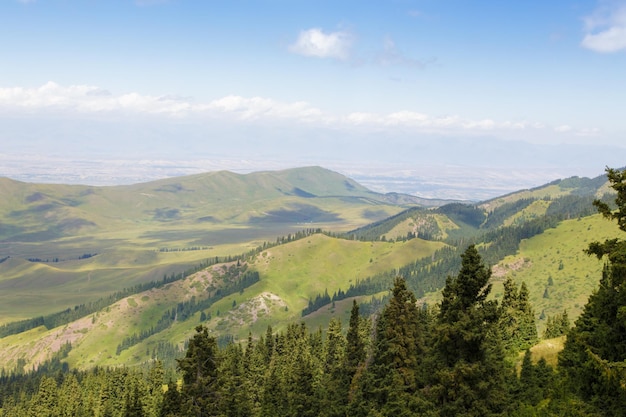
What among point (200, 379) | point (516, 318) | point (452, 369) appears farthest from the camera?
point (516, 318)

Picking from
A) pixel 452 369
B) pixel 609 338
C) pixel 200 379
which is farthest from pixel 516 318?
pixel 609 338

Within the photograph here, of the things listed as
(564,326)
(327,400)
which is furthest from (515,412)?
(564,326)

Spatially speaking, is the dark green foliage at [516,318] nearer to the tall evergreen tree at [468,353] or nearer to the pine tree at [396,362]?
the pine tree at [396,362]

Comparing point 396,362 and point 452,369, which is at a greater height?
point 452,369

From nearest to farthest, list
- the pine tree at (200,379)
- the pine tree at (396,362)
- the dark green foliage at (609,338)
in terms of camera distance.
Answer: the dark green foliage at (609,338) → the pine tree at (396,362) → the pine tree at (200,379)

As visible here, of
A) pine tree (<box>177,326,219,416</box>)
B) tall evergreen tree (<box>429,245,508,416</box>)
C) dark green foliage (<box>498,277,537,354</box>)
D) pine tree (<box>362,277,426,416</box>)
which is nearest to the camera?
tall evergreen tree (<box>429,245,508,416</box>)

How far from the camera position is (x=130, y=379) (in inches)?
5541

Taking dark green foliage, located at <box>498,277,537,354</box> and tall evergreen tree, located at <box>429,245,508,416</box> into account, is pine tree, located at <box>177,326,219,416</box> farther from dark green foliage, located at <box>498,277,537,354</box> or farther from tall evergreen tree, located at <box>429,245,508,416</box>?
dark green foliage, located at <box>498,277,537,354</box>

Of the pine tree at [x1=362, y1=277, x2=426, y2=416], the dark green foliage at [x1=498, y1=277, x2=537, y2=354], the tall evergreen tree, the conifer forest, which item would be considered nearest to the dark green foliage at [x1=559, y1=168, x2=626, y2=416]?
the conifer forest

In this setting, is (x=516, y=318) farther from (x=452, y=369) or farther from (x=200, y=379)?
(x=452, y=369)

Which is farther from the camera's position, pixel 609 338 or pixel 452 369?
pixel 452 369

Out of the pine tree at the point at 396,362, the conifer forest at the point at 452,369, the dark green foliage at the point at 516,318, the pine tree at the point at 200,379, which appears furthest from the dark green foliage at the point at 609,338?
the dark green foliage at the point at 516,318

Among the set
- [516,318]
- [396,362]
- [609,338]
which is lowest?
[516,318]

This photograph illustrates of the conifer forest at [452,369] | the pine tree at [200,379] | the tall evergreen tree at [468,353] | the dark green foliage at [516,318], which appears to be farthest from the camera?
the dark green foliage at [516,318]
